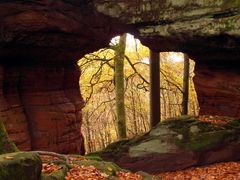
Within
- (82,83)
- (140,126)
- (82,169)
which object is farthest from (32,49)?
(140,126)

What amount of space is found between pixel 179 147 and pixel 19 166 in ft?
27.7

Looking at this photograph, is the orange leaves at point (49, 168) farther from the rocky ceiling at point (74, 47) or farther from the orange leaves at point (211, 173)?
the rocky ceiling at point (74, 47)

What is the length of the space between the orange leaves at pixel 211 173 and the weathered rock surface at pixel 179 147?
42 cm

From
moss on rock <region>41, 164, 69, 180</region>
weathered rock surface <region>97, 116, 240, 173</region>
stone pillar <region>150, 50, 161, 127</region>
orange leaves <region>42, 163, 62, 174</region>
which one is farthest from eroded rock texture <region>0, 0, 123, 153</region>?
moss on rock <region>41, 164, 69, 180</region>

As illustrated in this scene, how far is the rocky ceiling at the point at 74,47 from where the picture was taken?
10938 millimetres

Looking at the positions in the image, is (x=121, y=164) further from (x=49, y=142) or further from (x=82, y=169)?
(x=82, y=169)

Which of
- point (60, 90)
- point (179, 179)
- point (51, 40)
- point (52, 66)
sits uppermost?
point (51, 40)

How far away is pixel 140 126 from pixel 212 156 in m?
27.5

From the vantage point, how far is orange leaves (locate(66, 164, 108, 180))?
6949 mm

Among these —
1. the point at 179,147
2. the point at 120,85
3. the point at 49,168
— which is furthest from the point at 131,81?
the point at 49,168

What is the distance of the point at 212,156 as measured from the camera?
11953mm

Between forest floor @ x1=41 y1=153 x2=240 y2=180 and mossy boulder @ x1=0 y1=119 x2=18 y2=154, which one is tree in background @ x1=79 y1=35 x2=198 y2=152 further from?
mossy boulder @ x1=0 y1=119 x2=18 y2=154

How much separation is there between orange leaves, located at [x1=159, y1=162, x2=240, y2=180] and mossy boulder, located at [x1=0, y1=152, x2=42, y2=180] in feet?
21.0

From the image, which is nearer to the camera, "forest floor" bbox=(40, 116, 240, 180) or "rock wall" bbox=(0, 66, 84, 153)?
"forest floor" bbox=(40, 116, 240, 180)
